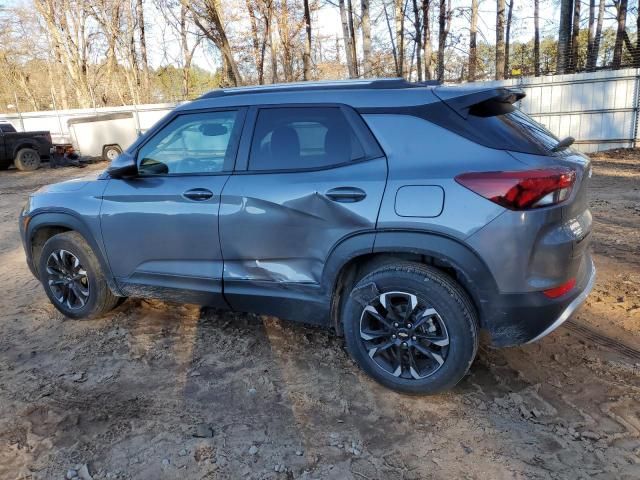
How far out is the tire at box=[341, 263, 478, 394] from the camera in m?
2.64

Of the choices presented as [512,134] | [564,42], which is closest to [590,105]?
[564,42]

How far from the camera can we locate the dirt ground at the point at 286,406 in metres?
2.37

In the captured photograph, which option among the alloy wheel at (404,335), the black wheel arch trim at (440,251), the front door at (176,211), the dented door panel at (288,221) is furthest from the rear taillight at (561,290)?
the front door at (176,211)

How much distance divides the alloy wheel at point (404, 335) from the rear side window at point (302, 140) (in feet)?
2.89

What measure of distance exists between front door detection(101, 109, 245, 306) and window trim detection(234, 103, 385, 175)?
2.8 inches

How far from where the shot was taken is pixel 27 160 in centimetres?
1639

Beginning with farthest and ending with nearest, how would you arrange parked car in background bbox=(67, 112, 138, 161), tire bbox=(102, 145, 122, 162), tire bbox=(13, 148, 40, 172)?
1. tire bbox=(102, 145, 122, 162)
2. parked car in background bbox=(67, 112, 138, 161)
3. tire bbox=(13, 148, 40, 172)

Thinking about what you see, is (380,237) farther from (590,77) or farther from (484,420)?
(590,77)

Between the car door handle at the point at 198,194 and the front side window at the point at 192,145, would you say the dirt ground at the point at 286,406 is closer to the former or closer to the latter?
the car door handle at the point at 198,194

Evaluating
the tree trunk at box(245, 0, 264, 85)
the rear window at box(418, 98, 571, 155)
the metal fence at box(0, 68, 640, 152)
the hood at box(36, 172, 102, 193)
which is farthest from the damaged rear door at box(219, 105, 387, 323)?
the tree trunk at box(245, 0, 264, 85)

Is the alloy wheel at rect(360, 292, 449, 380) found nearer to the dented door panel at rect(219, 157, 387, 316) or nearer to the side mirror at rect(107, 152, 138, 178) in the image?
the dented door panel at rect(219, 157, 387, 316)

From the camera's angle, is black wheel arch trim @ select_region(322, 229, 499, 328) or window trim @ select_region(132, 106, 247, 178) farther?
window trim @ select_region(132, 106, 247, 178)

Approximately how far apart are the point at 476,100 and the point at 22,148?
1752 cm

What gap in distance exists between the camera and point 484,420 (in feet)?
8.68
